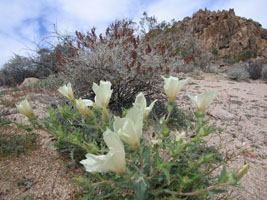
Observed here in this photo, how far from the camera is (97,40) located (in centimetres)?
266

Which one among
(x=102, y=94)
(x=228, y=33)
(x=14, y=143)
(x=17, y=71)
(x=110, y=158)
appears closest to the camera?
(x=110, y=158)

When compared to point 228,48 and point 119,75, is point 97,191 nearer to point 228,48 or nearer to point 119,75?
point 119,75

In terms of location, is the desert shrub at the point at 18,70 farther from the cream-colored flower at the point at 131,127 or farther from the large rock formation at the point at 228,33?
the large rock formation at the point at 228,33

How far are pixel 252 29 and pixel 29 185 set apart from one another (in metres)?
32.7

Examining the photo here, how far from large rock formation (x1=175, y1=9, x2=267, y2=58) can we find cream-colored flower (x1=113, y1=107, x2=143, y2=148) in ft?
86.4

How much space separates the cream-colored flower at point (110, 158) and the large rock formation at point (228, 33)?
86.8 ft

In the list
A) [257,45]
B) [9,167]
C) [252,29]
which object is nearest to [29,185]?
[9,167]

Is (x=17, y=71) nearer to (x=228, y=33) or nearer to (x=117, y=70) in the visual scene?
(x=117, y=70)

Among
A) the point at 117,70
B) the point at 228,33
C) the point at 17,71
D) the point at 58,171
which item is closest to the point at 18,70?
the point at 17,71

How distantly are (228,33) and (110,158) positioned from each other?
3078 centimetres

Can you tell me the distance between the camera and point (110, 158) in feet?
1.93

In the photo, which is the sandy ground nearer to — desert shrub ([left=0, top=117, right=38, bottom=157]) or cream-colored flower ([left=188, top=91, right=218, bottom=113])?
desert shrub ([left=0, top=117, right=38, bottom=157])

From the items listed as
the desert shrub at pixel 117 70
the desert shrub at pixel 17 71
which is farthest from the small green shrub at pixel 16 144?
the desert shrub at pixel 17 71

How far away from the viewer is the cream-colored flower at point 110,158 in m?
0.59
